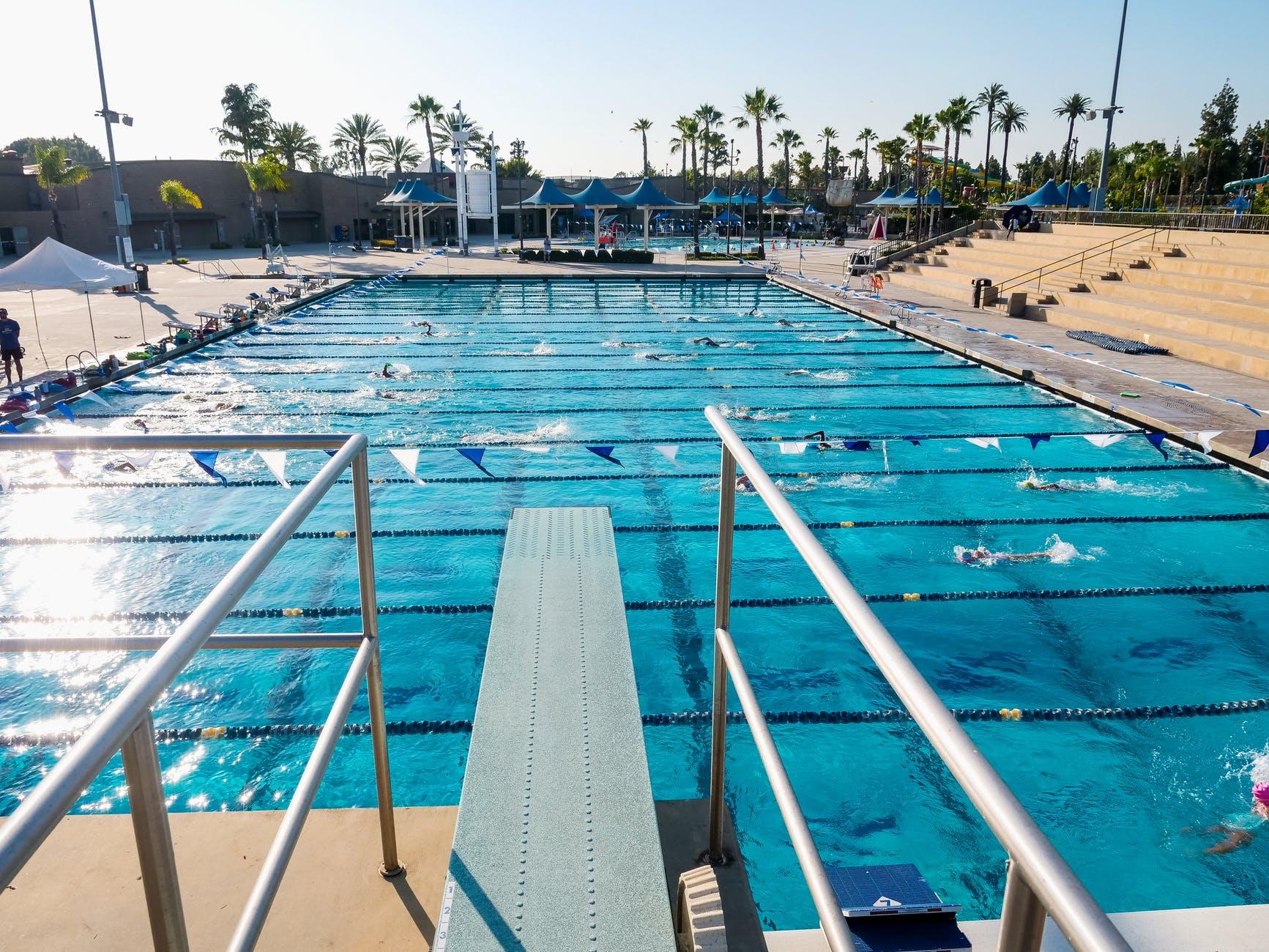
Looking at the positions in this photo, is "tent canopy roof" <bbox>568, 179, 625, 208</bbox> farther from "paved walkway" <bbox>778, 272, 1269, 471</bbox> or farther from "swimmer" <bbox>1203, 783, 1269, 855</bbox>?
"swimmer" <bbox>1203, 783, 1269, 855</bbox>

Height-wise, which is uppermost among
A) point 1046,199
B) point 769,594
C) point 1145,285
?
point 1046,199

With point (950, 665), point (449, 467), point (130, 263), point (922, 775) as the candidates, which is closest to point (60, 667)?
point (449, 467)

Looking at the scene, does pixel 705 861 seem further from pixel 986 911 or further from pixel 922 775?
pixel 922 775

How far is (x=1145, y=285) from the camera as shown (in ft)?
58.4

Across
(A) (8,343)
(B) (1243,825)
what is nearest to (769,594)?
(B) (1243,825)

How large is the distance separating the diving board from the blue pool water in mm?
1412

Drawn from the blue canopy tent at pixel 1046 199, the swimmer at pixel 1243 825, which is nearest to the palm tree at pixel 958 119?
the blue canopy tent at pixel 1046 199

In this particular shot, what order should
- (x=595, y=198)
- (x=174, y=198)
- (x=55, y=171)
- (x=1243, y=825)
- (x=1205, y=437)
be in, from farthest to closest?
(x=174, y=198) < (x=55, y=171) < (x=595, y=198) < (x=1205, y=437) < (x=1243, y=825)

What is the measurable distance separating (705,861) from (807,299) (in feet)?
67.5

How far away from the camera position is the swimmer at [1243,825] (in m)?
4.11

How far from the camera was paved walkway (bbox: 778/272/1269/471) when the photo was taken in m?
9.54

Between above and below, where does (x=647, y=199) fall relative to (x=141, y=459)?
above

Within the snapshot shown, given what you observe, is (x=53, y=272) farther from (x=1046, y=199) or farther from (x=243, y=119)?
(x=243, y=119)

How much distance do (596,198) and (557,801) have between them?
1172 inches
